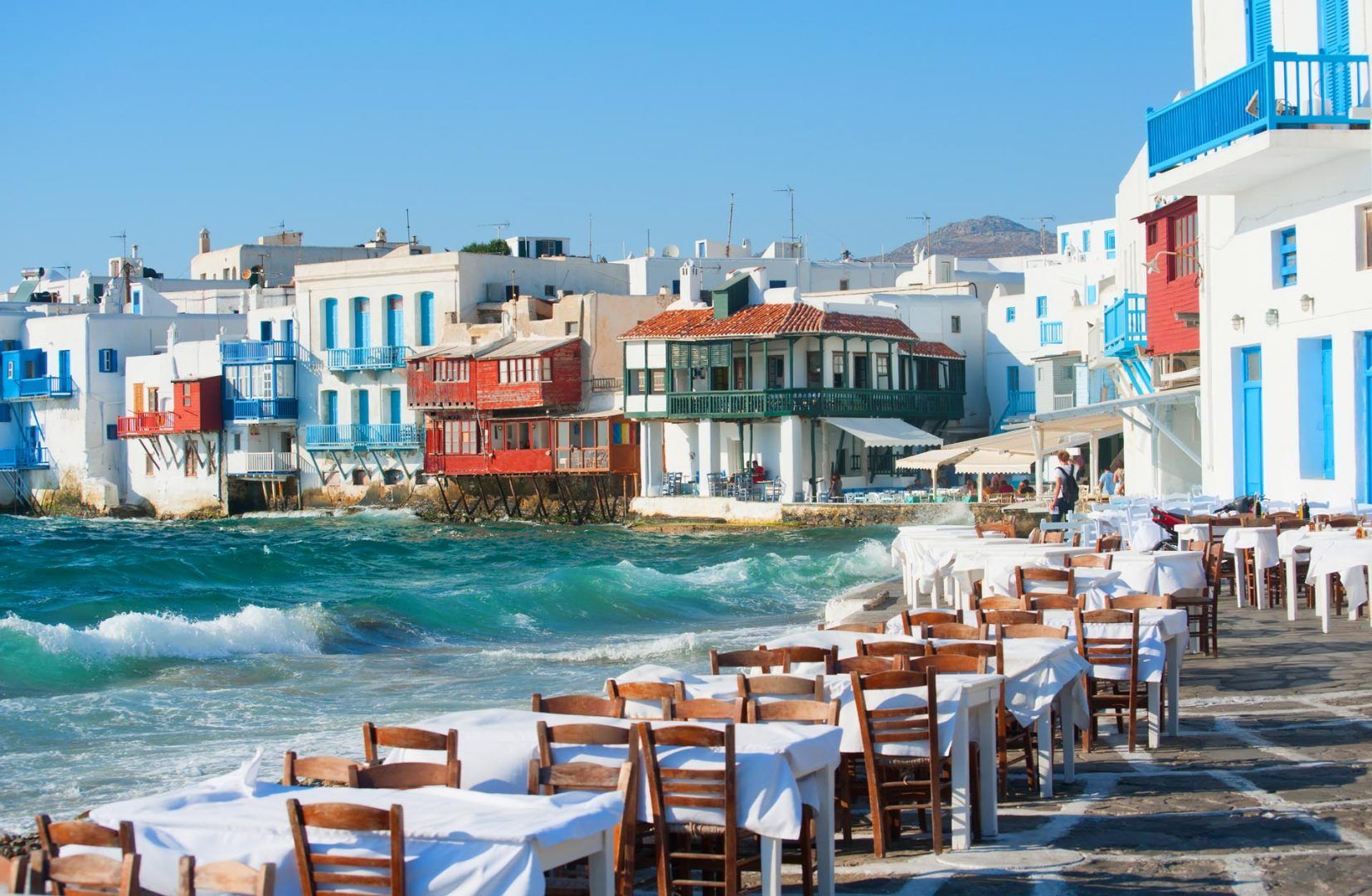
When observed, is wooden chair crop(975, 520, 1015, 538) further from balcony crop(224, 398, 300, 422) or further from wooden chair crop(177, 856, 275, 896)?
balcony crop(224, 398, 300, 422)

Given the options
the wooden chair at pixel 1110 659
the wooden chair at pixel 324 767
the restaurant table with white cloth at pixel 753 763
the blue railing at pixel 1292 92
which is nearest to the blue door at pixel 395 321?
the blue railing at pixel 1292 92

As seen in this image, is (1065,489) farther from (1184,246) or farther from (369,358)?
(369,358)

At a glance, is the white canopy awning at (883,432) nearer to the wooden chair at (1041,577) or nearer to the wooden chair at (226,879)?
the wooden chair at (1041,577)

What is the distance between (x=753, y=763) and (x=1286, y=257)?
48.2 feet

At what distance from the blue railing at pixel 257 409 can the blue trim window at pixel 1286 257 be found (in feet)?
177

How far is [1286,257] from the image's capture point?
1898cm

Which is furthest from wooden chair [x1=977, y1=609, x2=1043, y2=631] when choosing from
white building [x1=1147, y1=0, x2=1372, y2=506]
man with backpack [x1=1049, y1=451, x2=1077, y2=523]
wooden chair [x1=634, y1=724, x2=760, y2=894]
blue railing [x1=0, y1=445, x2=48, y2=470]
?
blue railing [x1=0, y1=445, x2=48, y2=470]

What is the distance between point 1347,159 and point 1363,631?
230 inches

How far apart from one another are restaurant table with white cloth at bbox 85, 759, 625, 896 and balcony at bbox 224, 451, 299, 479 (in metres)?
63.7

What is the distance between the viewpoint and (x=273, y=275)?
87.6 m

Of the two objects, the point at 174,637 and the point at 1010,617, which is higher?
the point at 1010,617

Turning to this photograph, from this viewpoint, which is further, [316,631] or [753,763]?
[316,631]

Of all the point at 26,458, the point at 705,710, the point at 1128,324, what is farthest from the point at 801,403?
the point at 705,710

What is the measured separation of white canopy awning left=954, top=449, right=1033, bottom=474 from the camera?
4553 centimetres
